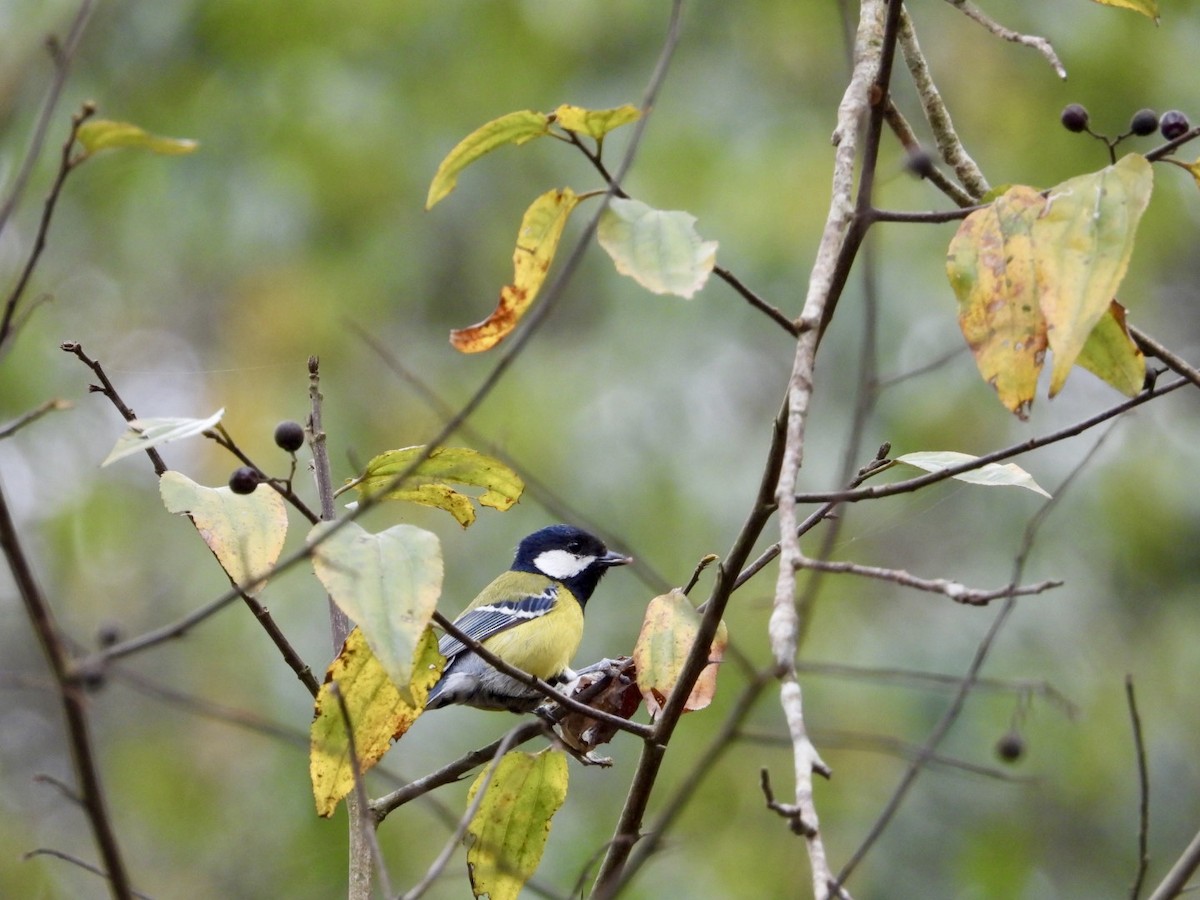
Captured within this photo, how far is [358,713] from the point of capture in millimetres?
1476

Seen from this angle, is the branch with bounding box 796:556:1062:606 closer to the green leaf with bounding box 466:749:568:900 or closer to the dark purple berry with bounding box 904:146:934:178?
the dark purple berry with bounding box 904:146:934:178

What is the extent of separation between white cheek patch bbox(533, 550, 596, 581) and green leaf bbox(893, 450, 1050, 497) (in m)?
2.24

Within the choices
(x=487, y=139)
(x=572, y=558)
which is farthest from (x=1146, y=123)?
(x=572, y=558)

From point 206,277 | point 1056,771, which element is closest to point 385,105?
point 206,277

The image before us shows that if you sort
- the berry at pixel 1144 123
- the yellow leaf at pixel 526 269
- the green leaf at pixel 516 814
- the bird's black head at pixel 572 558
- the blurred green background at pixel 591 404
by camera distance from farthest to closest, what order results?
the blurred green background at pixel 591 404, the bird's black head at pixel 572 558, the green leaf at pixel 516 814, the berry at pixel 1144 123, the yellow leaf at pixel 526 269

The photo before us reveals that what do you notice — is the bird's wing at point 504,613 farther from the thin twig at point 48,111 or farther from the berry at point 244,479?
the thin twig at point 48,111

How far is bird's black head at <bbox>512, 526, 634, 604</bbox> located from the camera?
376 cm

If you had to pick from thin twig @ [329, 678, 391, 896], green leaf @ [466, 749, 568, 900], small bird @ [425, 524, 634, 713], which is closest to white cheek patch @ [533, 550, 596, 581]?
small bird @ [425, 524, 634, 713]

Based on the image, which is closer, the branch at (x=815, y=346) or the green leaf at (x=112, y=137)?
the branch at (x=815, y=346)

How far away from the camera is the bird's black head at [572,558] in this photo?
12.3 ft

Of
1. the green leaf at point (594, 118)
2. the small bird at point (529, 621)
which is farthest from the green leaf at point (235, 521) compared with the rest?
the small bird at point (529, 621)

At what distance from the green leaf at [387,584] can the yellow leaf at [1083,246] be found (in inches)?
23.8

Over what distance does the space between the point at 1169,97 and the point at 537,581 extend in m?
2.80

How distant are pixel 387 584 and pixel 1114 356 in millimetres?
798
